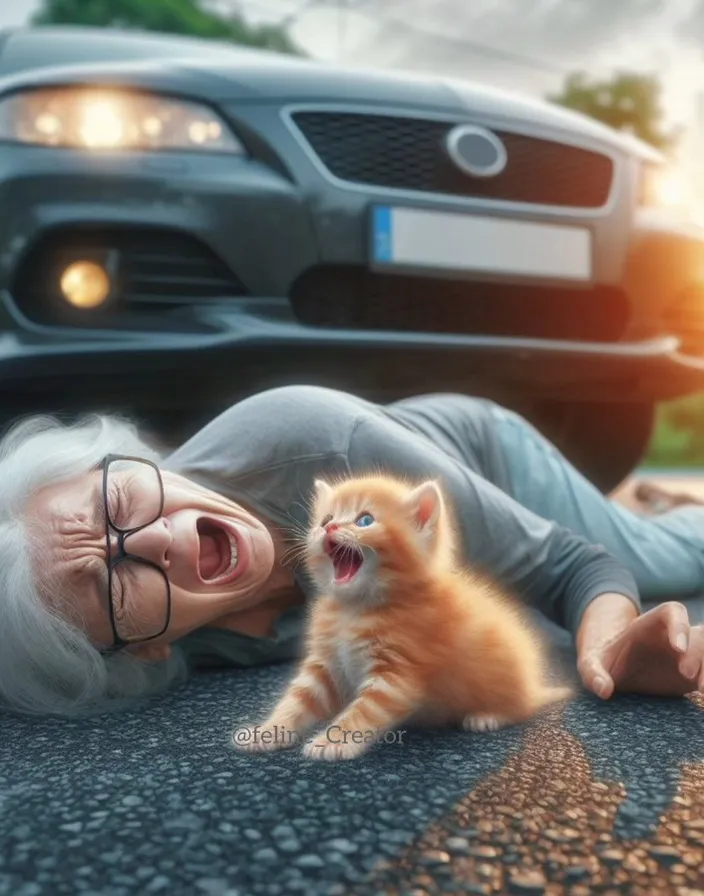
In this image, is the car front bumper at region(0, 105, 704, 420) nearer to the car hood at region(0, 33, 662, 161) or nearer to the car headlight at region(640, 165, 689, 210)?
the car hood at region(0, 33, 662, 161)

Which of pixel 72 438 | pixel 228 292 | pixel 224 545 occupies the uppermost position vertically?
pixel 228 292

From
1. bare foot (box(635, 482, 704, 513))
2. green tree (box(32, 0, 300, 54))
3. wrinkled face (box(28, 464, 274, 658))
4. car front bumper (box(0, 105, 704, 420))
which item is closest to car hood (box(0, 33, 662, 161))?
car front bumper (box(0, 105, 704, 420))

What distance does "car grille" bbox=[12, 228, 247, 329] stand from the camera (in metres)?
2.25

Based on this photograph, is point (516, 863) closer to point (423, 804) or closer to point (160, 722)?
point (423, 804)

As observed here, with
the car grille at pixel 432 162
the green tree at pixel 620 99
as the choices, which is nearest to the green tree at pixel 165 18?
the green tree at pixel 620 99

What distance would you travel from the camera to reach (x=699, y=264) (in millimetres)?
2896

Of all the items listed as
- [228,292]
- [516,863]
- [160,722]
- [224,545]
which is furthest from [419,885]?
[228,292]

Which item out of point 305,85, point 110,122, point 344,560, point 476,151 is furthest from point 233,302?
point 344,560

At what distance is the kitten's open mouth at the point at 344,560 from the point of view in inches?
50.0

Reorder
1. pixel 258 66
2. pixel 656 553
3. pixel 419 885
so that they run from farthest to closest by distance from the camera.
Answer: pixel 258 66 < pixel 656 553 < pixel 419 885

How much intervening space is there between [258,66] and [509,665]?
1749 millimetres

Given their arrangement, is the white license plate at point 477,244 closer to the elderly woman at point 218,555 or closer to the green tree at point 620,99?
the elderly woman at point 218,555

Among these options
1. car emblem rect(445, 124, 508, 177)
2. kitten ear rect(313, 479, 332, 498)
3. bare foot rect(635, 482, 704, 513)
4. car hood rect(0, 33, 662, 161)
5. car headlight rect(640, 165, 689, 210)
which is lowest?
bare foot rect(635, 482, 704, 513)

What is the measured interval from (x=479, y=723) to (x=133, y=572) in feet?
1.70
